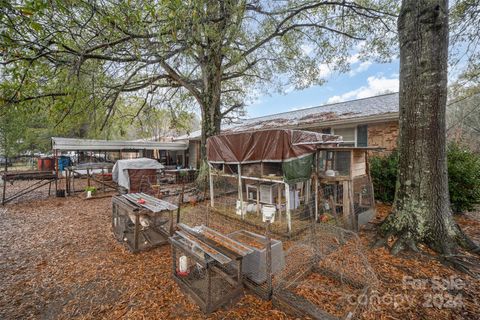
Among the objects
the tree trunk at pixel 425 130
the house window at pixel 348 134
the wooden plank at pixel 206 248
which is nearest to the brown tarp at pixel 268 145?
the tree trunk at pixel 425 130

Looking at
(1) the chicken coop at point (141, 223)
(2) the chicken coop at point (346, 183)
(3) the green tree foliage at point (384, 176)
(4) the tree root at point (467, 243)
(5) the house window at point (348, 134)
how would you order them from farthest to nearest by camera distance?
(5) the house window at point (348, 134), (3) the green tree foliage at point (384, 176), (2) the chicken coop at point (346, 183), (1) the chicken coop at point (141, 223), (4) the tree root at point (467, 243)

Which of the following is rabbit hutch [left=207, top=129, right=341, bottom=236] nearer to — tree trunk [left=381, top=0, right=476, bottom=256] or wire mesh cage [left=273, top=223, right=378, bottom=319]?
wire mesh cage [left=273, top=223, right=378, bottom=319]

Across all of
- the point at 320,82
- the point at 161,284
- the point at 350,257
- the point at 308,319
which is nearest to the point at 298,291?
the point at 308,319

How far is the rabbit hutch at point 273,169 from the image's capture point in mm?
4750

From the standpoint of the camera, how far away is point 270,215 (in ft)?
17.9

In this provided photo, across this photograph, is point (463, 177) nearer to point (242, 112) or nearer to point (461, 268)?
point (461, 268)

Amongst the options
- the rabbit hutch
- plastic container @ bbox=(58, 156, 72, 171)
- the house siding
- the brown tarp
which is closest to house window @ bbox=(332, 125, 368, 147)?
the house siding

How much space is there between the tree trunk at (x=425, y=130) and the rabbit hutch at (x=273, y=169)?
1.82 meters

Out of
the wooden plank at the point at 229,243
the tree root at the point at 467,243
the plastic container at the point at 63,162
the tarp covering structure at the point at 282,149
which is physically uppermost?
the tarp covering structure at the point at 282,149

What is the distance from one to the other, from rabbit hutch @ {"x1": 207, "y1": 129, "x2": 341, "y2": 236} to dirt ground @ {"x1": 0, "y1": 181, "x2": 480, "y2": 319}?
6.44 feet

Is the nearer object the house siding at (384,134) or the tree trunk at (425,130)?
the tree trunk at (425,130)

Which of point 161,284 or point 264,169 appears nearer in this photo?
point 161,284

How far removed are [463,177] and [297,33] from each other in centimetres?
828

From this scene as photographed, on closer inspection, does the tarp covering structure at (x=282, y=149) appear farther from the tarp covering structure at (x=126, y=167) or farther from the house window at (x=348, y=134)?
the tarp covering structure at (x=126, y=167)
